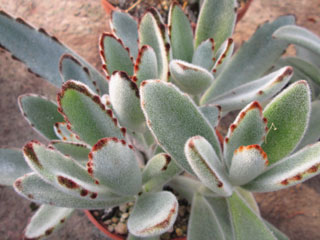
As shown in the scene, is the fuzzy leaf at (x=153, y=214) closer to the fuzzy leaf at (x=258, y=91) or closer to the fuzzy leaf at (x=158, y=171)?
the fuzzy leaf at (x=158, y=171)

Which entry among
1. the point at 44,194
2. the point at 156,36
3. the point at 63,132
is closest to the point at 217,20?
the point at 156,36

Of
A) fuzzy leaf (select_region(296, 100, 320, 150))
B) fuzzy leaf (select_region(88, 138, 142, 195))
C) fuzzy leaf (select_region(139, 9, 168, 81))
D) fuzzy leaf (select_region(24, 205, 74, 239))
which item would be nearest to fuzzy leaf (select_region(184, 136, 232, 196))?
fuzzy leaf (select_region(88, 138, 142, 195))

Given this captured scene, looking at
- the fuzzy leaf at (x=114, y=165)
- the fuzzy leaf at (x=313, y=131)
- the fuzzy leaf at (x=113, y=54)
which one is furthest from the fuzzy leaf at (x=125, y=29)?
the fuzzy leaf at (x=313, y=131)

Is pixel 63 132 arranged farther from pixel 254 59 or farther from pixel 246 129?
pixel 254 59

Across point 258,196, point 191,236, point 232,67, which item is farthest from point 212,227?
point 258,196

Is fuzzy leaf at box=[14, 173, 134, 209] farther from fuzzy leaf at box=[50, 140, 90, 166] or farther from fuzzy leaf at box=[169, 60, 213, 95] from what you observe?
fuzzy leaf at box=[169, 60, 213, 95]

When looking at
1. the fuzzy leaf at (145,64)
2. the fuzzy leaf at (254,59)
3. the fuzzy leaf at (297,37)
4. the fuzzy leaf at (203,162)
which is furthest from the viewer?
the fuzzy leaf at (254,59)
